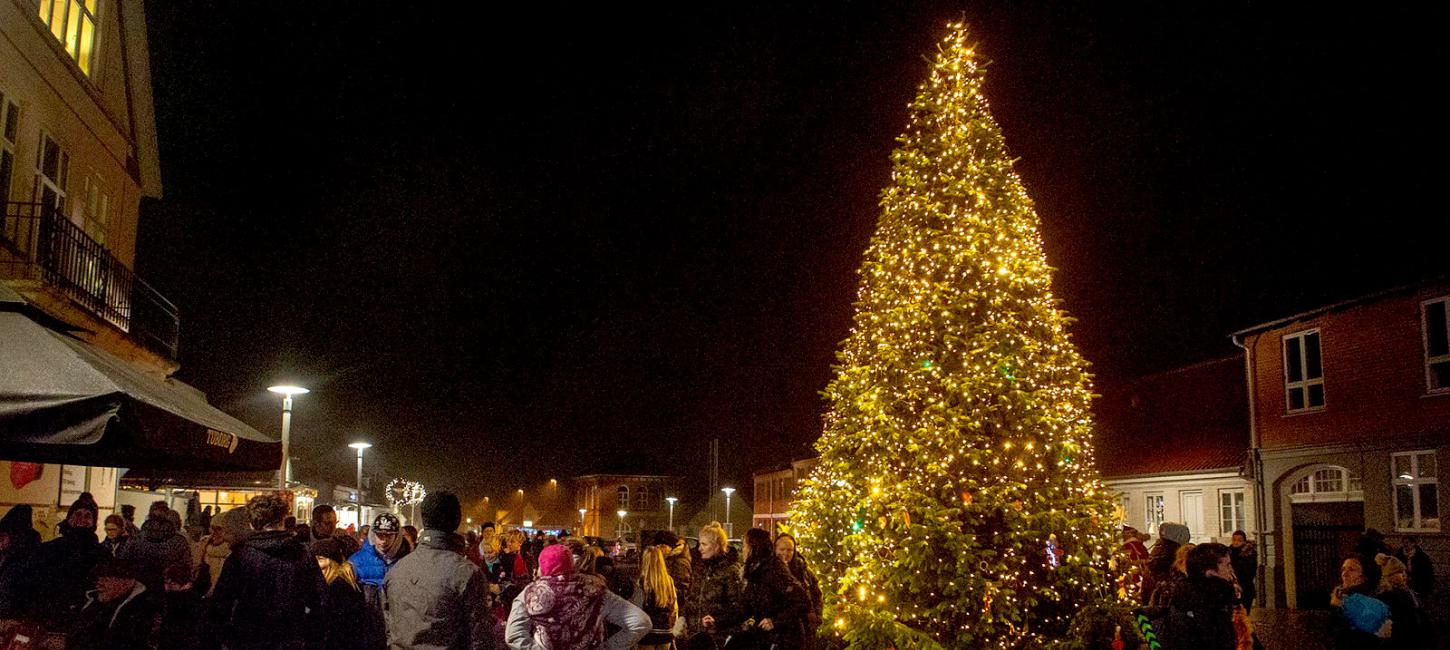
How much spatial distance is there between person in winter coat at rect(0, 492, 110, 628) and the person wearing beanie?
8843mm

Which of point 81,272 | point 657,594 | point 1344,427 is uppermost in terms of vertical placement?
point 81,272

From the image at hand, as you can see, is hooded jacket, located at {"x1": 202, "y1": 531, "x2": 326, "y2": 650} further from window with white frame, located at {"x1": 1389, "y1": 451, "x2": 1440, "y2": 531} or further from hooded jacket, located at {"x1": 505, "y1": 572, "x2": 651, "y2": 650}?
window with white frame, located at {"x1": 1389, "y1": 451, "x2": 1440, "y2": 531}

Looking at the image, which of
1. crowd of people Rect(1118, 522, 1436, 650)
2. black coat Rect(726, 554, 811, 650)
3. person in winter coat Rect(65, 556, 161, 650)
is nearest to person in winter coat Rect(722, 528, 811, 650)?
black coat Rect(726, 554, 811, 650)

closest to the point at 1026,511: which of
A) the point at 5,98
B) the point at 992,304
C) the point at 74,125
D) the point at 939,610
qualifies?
the point at 939,610

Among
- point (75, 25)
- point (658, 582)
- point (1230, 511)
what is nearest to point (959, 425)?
point (658, 582)

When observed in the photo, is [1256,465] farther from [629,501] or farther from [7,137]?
[629,501]

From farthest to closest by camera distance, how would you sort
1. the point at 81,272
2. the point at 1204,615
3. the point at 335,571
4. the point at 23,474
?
the point at 81,272
the point at 23,474
the point at 1204,615
the point at 335,571

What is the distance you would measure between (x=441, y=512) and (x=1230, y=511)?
82.7ft

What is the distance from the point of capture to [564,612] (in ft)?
19.0

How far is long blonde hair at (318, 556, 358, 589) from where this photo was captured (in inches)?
273

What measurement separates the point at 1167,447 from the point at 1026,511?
19.1 meters

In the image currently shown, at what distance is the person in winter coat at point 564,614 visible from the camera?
5.78 metres

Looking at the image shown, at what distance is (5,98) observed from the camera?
38.4ft

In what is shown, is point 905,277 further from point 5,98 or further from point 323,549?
point 5,98
